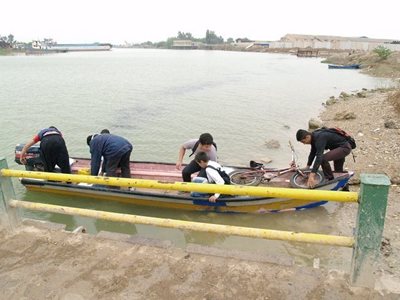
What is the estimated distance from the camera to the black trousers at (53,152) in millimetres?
7434

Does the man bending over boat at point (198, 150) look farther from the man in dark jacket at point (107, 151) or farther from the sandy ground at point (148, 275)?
the sandy ground at point (148, 275)

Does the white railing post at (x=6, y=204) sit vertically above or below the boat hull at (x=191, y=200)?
above

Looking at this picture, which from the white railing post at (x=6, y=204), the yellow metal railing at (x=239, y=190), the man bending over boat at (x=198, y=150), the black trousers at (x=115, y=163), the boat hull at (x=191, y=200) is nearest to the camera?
the yellow metal railing at (x=239, y=190)

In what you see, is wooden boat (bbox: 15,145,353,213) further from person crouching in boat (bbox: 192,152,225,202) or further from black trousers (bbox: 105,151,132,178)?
person crouching in boat (bbox: 192,152,225,202)

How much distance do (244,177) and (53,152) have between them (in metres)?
4.24

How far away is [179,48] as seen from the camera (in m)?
178

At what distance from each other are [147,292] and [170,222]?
703 millimetres

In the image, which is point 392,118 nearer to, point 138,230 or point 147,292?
point 138,230

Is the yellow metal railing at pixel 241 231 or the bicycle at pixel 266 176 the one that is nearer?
the yellow metal railing at pixel 241 231

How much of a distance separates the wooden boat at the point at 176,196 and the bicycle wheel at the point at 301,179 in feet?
0.67

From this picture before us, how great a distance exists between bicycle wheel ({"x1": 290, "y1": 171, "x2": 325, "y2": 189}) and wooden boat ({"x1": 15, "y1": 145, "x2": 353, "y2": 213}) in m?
0.20

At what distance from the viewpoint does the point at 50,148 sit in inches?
294

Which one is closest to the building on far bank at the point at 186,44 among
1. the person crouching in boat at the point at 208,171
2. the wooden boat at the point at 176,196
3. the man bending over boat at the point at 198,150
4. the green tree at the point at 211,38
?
the green tree at the point at 211,38

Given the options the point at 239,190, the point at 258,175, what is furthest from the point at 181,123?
the point at 239,190
